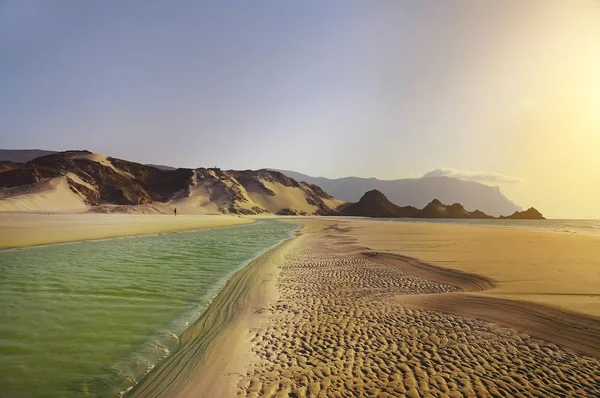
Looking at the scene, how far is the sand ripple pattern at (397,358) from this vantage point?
4.80 metres

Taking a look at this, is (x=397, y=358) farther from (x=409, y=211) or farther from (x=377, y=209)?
(x=409, y=211)

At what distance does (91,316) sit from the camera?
8.01 metres

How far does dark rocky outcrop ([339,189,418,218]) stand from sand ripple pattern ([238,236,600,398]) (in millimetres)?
139878

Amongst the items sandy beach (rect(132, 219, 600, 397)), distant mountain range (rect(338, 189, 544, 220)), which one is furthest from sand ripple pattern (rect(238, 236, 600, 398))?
distant mountain range (rect(338, 189, 544, 220))

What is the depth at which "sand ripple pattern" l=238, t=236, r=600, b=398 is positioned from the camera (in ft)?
15.8

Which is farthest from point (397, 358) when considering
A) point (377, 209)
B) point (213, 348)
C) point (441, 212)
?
point (441, 212)

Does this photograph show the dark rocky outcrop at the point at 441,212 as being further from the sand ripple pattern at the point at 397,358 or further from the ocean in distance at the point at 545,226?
the sand ripple pattern at the point at 397,358

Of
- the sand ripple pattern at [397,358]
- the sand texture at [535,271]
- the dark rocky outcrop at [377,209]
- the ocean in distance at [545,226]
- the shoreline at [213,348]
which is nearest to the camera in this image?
the sand ripple pattern at [397,358]

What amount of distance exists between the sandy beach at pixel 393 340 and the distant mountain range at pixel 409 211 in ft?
450

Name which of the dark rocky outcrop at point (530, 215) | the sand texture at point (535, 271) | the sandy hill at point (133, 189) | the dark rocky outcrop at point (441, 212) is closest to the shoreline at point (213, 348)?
the sand texture at point (535, 271)

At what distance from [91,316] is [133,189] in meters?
105

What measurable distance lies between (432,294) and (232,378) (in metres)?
7.30

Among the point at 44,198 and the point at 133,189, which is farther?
the point at 133,189

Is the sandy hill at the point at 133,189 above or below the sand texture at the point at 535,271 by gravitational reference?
above
